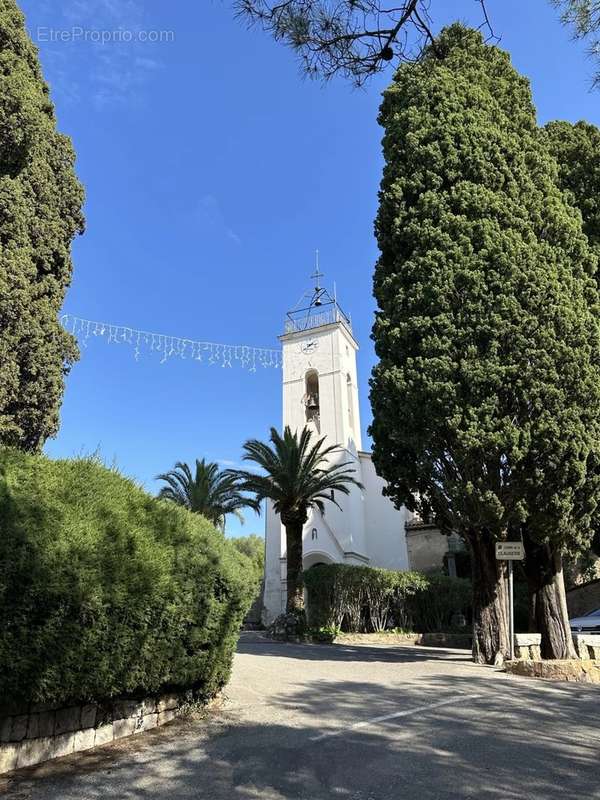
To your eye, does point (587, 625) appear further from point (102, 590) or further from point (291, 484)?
point (102, 590)

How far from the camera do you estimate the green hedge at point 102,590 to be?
4086mm

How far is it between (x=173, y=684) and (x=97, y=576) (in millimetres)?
1811

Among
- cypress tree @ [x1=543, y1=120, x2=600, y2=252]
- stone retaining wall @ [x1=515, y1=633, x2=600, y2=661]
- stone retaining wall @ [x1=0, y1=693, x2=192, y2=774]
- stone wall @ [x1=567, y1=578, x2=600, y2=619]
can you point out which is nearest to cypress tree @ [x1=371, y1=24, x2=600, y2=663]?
stone retaining wall @ [x1=515, y1=633, x2=600, y2=661]

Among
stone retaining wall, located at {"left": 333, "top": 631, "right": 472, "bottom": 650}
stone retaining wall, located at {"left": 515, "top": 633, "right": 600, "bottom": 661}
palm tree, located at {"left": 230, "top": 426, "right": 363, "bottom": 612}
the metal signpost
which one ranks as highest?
palm tree, located at {"left": 230, "top": 426, "right": 363, "bottom": 612}

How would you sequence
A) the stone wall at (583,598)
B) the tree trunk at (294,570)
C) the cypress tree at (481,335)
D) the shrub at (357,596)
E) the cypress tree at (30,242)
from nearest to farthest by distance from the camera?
1. the cypress tree at (30,242)
2. the cypress tree at (481,335)
3. the tree trunk at (294,570)
4. the shrub at (357,596)
5. the stone wall at (583,598)

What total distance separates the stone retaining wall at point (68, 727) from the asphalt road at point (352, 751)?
122 mm

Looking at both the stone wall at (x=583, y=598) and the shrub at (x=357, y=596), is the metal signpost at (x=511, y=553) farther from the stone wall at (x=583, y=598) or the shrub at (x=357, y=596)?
the stone wall at (x=583, y=598)

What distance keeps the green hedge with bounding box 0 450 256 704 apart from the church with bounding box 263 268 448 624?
21.3 metres

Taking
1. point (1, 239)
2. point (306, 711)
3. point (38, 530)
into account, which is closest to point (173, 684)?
point (306, 711)

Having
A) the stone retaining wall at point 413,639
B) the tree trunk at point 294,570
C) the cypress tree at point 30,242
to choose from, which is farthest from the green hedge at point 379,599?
the cypress tree at point 30,242

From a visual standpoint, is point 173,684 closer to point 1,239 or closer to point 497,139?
point 1,239

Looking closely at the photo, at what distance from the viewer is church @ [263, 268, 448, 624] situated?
90.4 feet

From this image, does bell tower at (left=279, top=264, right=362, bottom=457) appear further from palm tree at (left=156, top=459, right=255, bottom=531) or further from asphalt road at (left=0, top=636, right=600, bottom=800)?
asphalt road at (left=0, top=636, right=600, bottom=800)

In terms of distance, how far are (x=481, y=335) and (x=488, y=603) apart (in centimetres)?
523
